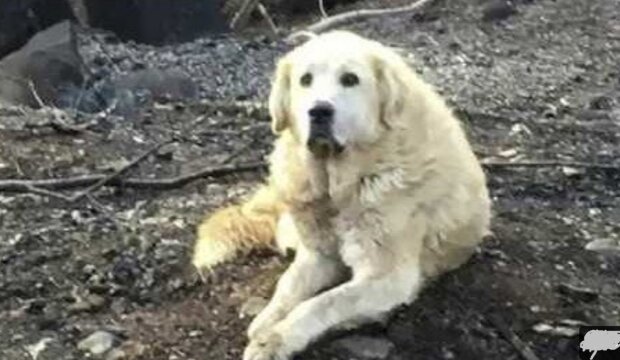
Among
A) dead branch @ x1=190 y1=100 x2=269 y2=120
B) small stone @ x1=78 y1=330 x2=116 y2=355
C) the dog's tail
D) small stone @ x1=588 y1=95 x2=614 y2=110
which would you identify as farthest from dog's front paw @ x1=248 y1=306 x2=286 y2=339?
small stone @ x1=588 y1=95 x2=614 y2=110

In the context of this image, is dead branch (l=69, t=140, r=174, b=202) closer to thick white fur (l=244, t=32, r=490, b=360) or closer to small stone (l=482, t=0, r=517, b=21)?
thick white fur (l=244, t=32, r=490, b=360)

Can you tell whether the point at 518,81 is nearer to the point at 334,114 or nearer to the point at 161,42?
the point at 161,42

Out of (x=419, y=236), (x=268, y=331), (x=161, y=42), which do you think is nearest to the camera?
(x=268, y=331)

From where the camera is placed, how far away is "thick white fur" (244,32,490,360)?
16.9 ft

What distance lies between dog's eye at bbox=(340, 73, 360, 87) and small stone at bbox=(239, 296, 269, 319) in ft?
3.02

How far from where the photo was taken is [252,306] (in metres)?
5.46

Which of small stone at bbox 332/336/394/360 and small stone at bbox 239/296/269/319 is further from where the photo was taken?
small stone at bbox 239/296/269/319

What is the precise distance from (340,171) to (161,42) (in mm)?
7012

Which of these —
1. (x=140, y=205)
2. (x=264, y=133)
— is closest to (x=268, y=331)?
(x=140, y=205)

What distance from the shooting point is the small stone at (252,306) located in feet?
17.7

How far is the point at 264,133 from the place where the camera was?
838 cm

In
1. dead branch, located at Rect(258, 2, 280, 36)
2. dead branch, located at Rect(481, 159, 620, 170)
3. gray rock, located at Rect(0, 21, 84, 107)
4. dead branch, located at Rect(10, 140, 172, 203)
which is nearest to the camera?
dead branch, located at Rect(10, 140, 172, 203)

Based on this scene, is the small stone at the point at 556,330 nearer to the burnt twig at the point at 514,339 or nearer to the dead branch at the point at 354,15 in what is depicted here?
the burnt twig at the point at 514,339

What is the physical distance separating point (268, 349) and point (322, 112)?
877 mm
